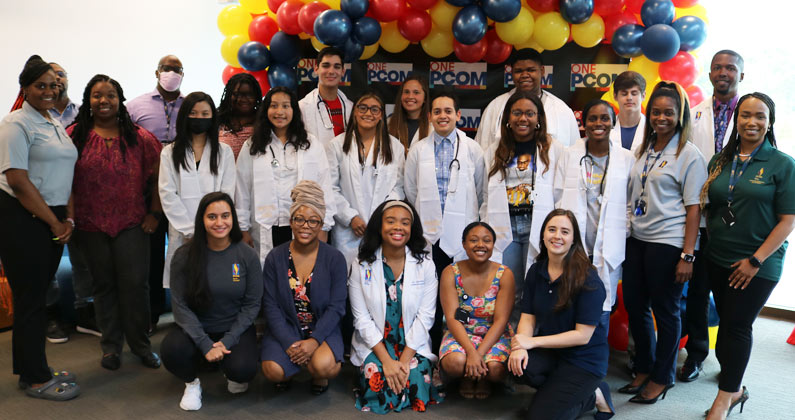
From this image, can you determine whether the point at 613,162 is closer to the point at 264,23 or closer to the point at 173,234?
the point at 173,234

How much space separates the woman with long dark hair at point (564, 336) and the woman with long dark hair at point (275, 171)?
1356 millimetres

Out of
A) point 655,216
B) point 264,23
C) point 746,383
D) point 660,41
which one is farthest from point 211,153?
point 746,383

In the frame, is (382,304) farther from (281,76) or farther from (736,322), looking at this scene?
(281,76)

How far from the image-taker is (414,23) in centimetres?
459

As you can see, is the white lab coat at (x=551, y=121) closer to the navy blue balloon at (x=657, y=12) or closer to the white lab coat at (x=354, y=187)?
the white lab coat at (x=354, y=187)

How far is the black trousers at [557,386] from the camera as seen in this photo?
9.31 feet

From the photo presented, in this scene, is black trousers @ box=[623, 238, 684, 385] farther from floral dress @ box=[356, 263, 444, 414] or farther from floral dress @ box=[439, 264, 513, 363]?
floral dress @ box=[356, 263, 444, 414]

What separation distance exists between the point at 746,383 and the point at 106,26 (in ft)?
22.1

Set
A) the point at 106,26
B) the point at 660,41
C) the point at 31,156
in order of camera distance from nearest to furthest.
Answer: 1. the point at 31,156
2. the point at 660,41
3. the point at 106,26

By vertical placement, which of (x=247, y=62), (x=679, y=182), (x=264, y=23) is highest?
(x=264, y=23)

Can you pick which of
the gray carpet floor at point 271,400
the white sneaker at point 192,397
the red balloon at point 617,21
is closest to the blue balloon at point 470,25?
the red balloon at point 617,21

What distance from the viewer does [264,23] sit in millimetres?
4957

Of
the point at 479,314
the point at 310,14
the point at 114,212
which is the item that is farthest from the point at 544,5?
the point at 114,212

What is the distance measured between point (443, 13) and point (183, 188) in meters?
2.45
